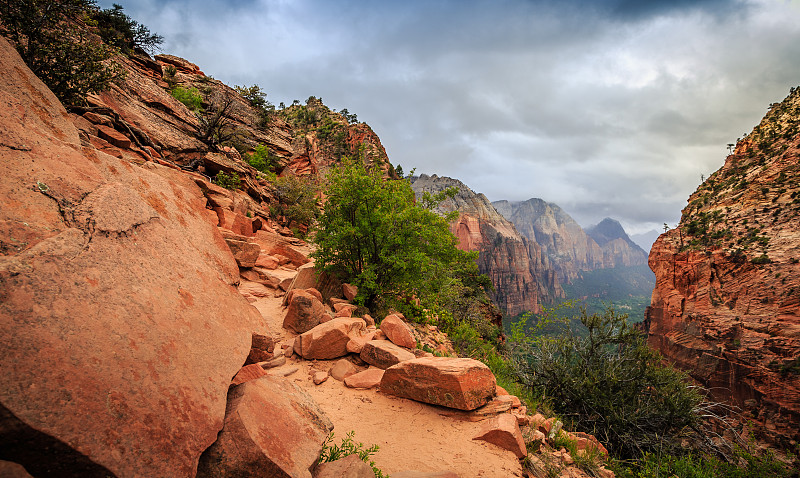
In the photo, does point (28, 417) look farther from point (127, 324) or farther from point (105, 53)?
point (105, 53)

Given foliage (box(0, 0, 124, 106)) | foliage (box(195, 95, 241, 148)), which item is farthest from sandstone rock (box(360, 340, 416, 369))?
foliage (box(195, 95, 241, 148))

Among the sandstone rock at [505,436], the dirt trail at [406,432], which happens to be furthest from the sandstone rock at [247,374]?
the sandstone rock at [505,436]

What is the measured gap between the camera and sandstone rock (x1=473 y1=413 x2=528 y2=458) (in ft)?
14.5

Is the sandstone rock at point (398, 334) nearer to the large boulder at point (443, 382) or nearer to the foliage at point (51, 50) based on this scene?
the large boulder at point (443, 382)

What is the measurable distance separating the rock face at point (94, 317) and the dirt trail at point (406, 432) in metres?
2.43

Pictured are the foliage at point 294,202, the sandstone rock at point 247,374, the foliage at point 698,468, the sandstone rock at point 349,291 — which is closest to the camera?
the sandstone rock at point 247,374

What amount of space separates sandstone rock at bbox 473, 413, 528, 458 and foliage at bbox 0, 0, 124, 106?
37.9 ft

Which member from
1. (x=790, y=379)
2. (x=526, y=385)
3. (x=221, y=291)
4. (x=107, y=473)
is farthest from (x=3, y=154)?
(x=790, y=379)

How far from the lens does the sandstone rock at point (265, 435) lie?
2.50 meters

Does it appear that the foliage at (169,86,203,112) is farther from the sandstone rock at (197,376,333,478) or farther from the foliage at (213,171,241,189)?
the sandstone rock at (197,376,333,478)

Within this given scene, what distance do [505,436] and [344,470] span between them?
8.79ft

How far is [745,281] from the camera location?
25.7 m

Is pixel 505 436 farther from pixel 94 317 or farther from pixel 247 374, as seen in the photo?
pixel 94 317

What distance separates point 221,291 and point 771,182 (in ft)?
147
